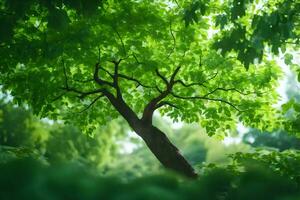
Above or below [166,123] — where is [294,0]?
below

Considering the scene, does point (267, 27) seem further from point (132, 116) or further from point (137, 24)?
point (132, 116)

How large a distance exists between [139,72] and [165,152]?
2.02m

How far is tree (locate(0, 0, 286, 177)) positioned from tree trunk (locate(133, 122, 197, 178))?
0.07 feet

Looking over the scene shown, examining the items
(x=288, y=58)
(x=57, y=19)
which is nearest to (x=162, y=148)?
(x=288, y=58)

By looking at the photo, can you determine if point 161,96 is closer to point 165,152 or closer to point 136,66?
point 136,66

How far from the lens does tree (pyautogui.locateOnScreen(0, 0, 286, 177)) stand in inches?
319

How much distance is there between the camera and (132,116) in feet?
29.7

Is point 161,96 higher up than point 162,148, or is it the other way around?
point 161,96

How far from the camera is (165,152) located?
8461 millimetres

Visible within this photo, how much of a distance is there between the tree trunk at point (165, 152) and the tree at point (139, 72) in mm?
22

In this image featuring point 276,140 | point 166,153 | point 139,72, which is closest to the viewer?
point 166,153

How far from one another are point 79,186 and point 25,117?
111 feet

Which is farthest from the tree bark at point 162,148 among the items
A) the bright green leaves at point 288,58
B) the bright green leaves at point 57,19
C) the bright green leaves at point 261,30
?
the bright green leaves at point 57,19

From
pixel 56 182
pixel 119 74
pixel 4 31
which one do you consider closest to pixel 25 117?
pixel 119 74
